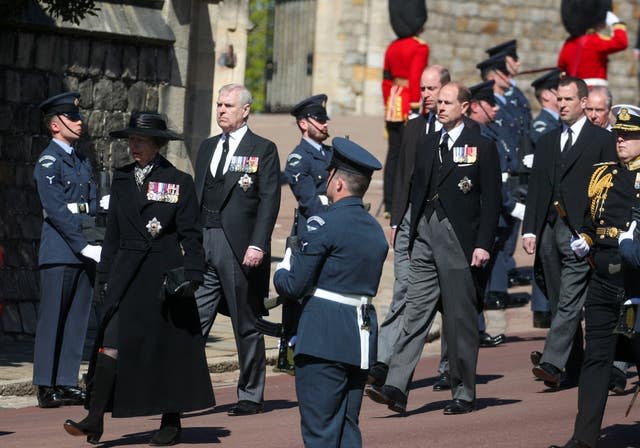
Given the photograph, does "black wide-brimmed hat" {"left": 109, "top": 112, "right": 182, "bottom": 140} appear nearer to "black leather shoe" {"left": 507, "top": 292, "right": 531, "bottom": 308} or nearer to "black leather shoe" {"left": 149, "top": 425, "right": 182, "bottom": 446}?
"black leather shoe" {"left": 149, "top": 425, "right": 182, "bottom": 446}

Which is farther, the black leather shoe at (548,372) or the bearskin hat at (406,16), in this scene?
the bearskin hat at (406,16)

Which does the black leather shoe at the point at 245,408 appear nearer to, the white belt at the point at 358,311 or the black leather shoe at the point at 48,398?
the black leather shoe at the point at 48,398

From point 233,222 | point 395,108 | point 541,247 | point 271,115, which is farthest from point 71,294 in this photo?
point 271,115

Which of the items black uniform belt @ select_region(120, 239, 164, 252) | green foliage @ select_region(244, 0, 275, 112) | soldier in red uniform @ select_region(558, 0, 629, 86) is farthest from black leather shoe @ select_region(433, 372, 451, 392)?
green foliage @ select_region(244, 0, 275, 112)

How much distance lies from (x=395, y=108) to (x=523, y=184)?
381cm

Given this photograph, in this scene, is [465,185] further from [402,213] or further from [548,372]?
[548,372]

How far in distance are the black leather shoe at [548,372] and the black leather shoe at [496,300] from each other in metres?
3.97

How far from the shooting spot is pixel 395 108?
19656 mm

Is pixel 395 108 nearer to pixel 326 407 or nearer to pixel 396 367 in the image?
pixel 396 367

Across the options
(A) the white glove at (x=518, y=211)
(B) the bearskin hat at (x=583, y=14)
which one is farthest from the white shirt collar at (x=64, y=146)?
(B) the bearskin hat at (x=583, y=14)

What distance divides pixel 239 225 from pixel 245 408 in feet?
3.84

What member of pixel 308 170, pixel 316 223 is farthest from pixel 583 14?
pixel 316 223

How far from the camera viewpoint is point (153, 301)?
991cm

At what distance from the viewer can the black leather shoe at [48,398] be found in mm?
11453
